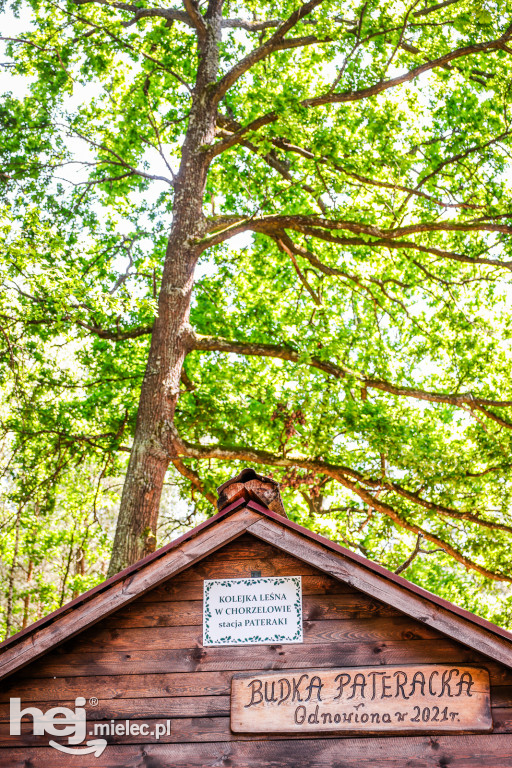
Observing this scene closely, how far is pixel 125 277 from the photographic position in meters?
15.6

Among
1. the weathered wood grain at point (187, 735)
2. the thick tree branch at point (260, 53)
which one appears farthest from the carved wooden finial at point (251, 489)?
the thick tree branch at point (260, 53)

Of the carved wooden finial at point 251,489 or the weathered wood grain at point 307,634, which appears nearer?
the weathered wood grain at point 307,634

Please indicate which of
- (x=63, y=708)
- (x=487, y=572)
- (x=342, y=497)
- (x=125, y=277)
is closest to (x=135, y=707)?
(x=63, y=708)

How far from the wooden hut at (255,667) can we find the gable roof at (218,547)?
0.01 meters

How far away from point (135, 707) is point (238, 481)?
6.29 feet

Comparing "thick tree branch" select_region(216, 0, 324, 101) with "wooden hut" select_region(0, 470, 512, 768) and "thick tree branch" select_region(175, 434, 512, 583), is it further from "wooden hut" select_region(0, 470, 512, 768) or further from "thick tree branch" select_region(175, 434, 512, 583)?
"wooden hut" select_region(0, 470, 512, 768)

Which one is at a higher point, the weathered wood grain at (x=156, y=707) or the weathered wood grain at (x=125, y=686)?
the weathered wood grain at (x=125, y=686)

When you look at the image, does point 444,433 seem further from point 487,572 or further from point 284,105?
point 284,105

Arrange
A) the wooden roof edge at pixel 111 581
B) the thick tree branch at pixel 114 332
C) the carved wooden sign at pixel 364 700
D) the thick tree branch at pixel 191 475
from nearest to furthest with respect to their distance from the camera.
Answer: the carved wooden sign at pixel 364 700, the wooden roof edge at pixel 111 581, the thick tree branch at pixel 191 475, the thick tree branch at pixel 114 332

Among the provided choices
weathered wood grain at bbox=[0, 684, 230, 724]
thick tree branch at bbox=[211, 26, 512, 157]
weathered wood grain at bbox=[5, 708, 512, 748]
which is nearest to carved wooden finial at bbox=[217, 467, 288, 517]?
→ weathered wood grain at bbox=[0, 684, 230, 724]

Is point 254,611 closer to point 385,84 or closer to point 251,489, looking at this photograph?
point 251,489

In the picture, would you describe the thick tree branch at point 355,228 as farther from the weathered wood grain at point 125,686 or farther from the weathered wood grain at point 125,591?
A: the weathered wood grain at point 125,686

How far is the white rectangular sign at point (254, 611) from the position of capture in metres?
5.32

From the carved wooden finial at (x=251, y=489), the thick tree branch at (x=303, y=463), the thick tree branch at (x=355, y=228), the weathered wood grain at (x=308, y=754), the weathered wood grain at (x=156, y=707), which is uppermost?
the thick tree branch at (x=355, y=228)
